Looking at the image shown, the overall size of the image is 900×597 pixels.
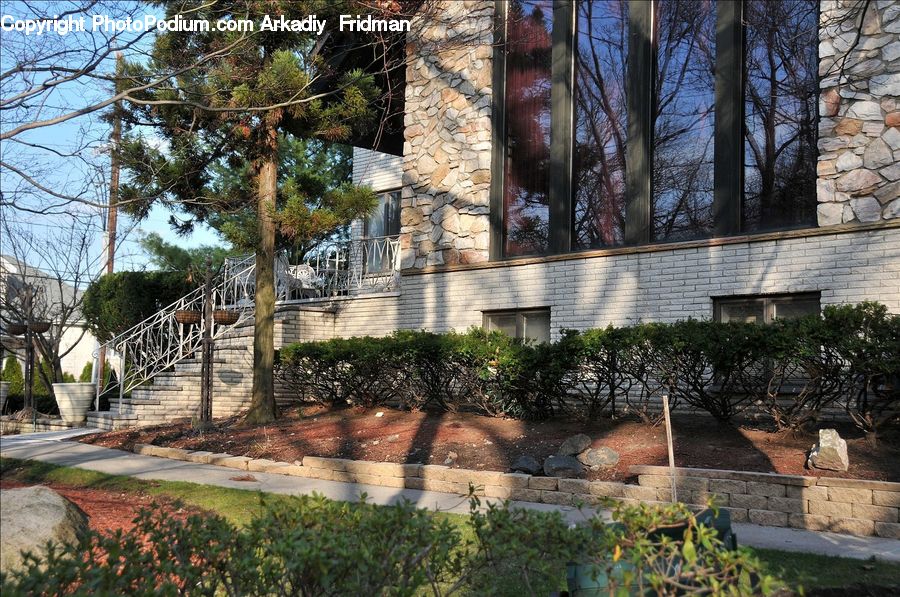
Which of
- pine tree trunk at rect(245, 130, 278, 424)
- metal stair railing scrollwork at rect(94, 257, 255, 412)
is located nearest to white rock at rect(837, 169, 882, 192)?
pine tree trunk at rect(245, 130, 278, 424)

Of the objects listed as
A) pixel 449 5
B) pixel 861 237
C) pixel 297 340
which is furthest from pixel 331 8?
pixel 861 237

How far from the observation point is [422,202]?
14.0 meters

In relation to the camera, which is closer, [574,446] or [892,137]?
[574,446]

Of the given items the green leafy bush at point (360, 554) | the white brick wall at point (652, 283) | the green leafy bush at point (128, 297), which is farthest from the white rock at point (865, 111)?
the green leafy bush at point (128, 297)

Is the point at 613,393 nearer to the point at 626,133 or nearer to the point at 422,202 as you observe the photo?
the point at 626,133

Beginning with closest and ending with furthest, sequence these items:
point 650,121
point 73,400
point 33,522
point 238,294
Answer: point 33,522
point 650,121
point 73,400
point 238,294

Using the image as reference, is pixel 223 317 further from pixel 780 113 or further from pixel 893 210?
pixel 893 210

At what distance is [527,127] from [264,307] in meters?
5.12

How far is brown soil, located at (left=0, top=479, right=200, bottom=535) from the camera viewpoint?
650 cm

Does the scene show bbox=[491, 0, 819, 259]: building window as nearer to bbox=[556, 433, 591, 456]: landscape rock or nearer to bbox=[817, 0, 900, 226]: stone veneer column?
bbox=[817, 0, 900, 226]: stone veneer column

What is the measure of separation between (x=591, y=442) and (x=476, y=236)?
5.24m

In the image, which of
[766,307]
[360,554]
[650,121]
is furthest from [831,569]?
[650,121]

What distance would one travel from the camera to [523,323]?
1262 centimetres

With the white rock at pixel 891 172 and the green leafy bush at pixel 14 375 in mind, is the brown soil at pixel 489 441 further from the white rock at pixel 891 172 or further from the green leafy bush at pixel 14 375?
the green leafy bush at pixel 14 375
